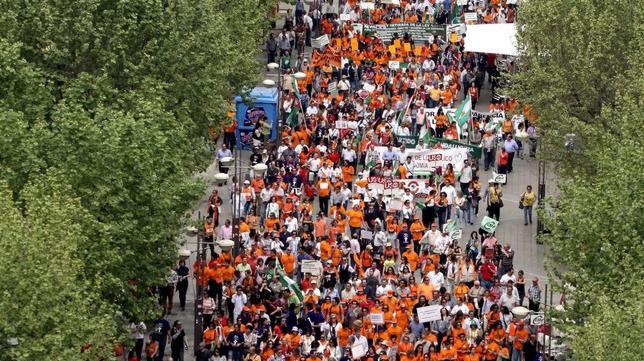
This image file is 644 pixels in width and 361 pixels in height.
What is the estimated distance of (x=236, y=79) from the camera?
213 ft

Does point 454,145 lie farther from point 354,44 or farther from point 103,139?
point 103,139

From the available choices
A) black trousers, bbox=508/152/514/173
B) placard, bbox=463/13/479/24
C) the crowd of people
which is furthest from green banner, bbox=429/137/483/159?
placard, bbox=463/13/479/24

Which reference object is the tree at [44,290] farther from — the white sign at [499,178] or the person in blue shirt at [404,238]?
the white sign at [499,178]

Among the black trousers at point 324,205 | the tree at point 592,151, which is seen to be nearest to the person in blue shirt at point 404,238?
the black trousers at point 324,205

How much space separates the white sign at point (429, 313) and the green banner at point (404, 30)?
83.7 feet

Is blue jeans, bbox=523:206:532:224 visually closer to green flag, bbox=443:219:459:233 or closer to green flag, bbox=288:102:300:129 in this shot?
green flag, bbox=443:219:459:233

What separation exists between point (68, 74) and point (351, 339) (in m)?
10.1

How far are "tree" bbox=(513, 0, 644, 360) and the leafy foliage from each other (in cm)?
913

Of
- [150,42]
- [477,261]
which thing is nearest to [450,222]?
[477,261]

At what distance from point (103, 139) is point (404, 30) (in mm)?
29225

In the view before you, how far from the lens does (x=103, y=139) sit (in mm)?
50062

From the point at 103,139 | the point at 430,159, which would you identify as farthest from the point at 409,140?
the point at 103,139

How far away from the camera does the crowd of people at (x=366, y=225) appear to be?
5275cm

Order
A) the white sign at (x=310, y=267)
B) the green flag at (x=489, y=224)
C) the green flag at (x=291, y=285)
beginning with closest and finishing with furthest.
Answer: the green flag at (x=291, y=285), the white sign at (x=310, y=267), the green flag at (x=489, y=224)
